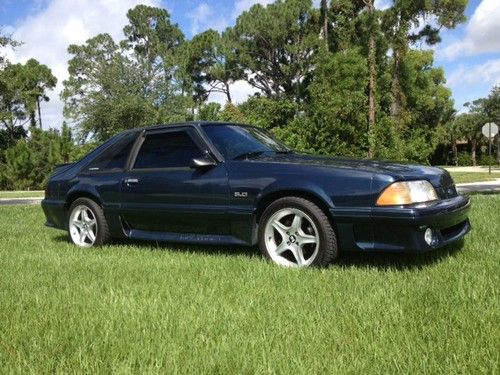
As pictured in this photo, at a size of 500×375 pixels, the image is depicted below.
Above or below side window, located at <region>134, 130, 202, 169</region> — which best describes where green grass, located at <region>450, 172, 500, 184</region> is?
below

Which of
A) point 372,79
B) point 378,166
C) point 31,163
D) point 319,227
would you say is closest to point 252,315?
point 319,227

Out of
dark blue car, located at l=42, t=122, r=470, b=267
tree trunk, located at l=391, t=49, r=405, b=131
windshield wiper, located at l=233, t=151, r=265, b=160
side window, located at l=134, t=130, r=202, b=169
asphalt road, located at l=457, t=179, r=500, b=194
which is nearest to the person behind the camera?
dark blue car, located at l=42, t=122, r=470, b=267

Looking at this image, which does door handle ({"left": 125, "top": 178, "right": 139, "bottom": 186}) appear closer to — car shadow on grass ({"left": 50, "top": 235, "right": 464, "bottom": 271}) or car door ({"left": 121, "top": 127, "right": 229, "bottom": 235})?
car door ({"left": 121, "top": 127, "right": 229, "bottom": 235})

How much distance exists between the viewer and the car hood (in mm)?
4492

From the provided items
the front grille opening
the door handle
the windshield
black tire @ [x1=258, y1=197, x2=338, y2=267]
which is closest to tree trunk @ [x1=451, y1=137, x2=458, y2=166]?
Result: the windshield

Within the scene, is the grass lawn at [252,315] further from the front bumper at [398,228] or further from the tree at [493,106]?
the tree at [493,106]

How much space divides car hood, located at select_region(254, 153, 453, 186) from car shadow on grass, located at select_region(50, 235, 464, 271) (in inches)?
25.9

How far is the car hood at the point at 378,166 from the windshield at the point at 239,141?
0.24 meters

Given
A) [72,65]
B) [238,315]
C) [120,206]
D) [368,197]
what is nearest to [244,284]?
[238,315]

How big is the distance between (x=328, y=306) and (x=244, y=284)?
2.68 ft

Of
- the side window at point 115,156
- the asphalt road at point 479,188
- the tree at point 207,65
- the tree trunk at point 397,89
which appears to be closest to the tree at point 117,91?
the tree at point 207,65

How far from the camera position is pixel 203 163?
5.10 metres

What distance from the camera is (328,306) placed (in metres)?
3.43

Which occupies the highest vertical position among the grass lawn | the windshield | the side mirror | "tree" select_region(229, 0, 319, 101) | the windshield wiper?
"tree" select_region(229, 0, 319, 101)
